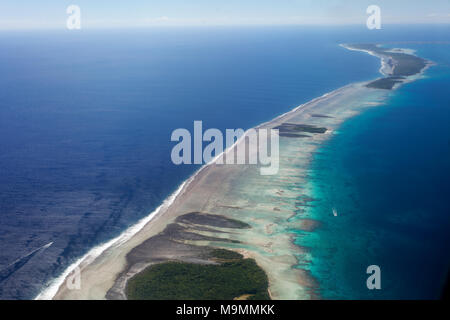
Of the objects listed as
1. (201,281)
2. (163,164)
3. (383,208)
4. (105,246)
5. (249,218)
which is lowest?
(201,281)

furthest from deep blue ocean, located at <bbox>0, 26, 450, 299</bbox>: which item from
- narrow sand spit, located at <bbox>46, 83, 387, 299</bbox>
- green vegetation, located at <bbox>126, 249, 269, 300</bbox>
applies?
green vegetation, located at <bbox>126, 249, 269, 300</bbox>

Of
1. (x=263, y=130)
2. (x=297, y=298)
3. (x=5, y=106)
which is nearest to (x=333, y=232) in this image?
(x=297, y=298)

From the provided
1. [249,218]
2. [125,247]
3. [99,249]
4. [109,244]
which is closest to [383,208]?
[249,218]

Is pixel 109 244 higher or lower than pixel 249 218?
lower

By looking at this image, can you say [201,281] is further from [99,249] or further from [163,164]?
[163,164]

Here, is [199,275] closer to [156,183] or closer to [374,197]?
[156,183]

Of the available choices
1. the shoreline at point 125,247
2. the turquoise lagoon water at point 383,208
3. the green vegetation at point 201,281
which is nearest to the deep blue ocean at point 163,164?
the turquoise lagoon water at point 383,208
